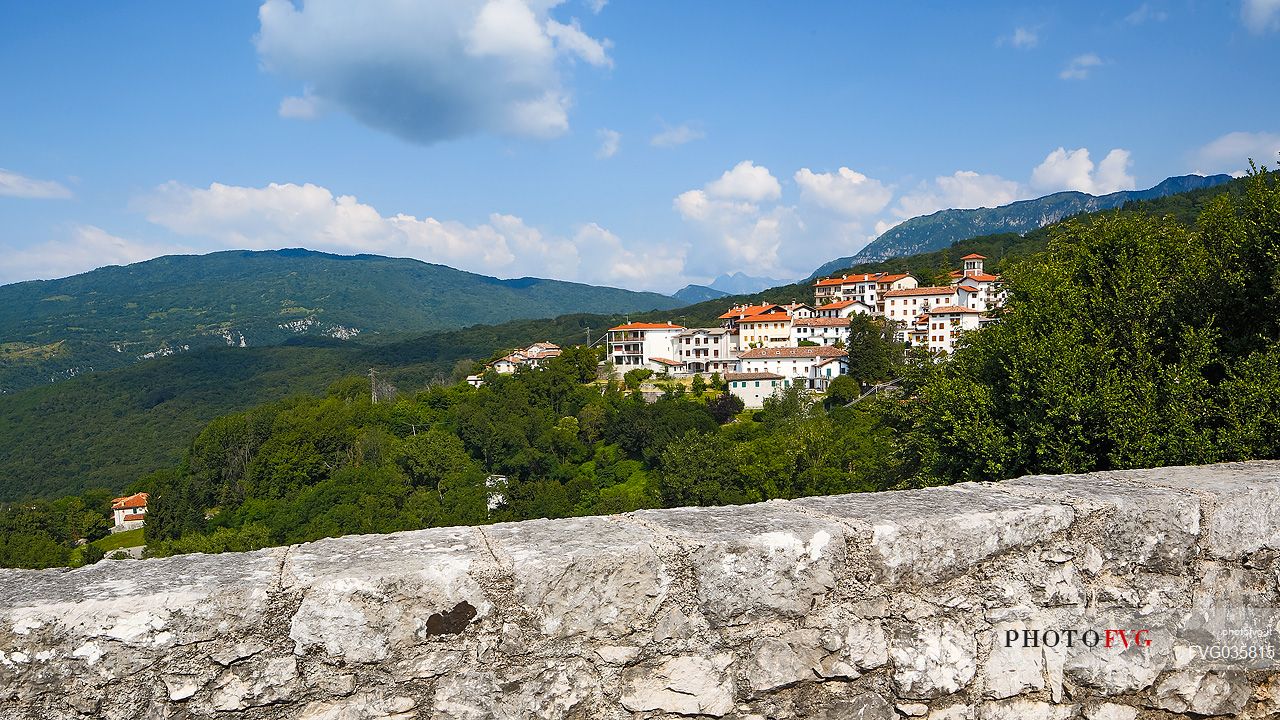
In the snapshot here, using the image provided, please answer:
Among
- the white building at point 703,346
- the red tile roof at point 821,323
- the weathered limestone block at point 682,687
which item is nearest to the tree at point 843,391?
the white building at point 703,346

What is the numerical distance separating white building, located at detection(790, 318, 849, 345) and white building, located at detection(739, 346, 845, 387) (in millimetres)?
9287

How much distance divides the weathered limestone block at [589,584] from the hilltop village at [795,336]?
63.0m

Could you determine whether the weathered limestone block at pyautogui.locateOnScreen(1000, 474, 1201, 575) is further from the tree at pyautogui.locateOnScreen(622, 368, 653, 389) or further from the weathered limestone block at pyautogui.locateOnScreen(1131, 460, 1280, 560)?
the tree at pyautogui.locateOnScreen(622, 368, 653, 389)

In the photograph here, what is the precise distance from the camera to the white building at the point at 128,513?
2608 inches

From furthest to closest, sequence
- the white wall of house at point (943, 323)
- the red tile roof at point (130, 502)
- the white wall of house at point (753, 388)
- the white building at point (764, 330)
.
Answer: the white building at point (764, 330) → the white wall of house at point (943, 323) → the red tile roof at point (130, 502) → the white wall of house at point (753, 388)

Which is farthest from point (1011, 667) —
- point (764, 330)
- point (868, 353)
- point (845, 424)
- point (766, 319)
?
point (764, 330)

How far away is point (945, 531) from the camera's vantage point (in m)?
2.58

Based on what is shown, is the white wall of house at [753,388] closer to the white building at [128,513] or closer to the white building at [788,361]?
the white building at [788,361]

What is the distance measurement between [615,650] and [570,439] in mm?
57247

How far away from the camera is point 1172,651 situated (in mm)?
2756

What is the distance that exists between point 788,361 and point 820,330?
13048 millimetres

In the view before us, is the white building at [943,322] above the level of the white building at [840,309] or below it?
below

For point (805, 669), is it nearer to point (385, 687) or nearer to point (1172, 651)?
point (385, 687)

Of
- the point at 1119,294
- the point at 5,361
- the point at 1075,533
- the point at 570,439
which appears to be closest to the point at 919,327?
the point at 570,439
